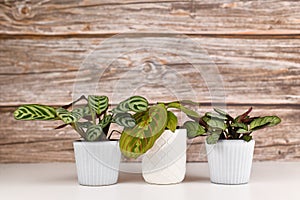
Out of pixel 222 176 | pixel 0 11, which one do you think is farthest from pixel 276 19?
pixel 0 11

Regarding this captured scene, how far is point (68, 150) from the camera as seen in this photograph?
1664mm

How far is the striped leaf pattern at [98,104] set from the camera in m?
1.29

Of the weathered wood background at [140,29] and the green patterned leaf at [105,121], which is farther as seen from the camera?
the weathered wood background at [140,29]

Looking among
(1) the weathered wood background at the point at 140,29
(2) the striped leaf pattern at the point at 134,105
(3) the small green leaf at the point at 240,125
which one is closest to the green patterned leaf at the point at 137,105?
(2) the striped leaf pattern at the point at 134,105

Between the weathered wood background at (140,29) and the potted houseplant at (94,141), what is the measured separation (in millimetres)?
341

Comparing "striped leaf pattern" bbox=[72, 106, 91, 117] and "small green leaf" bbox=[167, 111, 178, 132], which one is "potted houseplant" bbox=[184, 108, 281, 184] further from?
"striped leaf pattern" bbox=[72, 106, 91, 117]

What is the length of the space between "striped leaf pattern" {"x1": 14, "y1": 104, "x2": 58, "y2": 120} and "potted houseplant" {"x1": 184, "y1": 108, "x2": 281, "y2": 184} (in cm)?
34

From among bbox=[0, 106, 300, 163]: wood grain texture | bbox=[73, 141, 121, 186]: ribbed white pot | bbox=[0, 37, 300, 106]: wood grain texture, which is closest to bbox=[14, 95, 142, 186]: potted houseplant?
bbox=[73, 141, 121, 186]: ribbed white pot

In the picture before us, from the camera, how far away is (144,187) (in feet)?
4.10

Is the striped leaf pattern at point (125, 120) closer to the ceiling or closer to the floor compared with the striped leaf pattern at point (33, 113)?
A: closer to the floor

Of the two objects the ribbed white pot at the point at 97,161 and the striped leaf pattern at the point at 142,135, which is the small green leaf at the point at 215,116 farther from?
the ribbed white pot at the point at 97,161

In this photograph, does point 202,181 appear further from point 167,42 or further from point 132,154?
point 167,42

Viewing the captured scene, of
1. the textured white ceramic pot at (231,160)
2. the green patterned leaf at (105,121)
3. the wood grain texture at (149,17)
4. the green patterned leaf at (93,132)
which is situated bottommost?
the textured white ceramic pot at (231,160)

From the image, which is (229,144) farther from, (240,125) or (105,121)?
(105,121)
